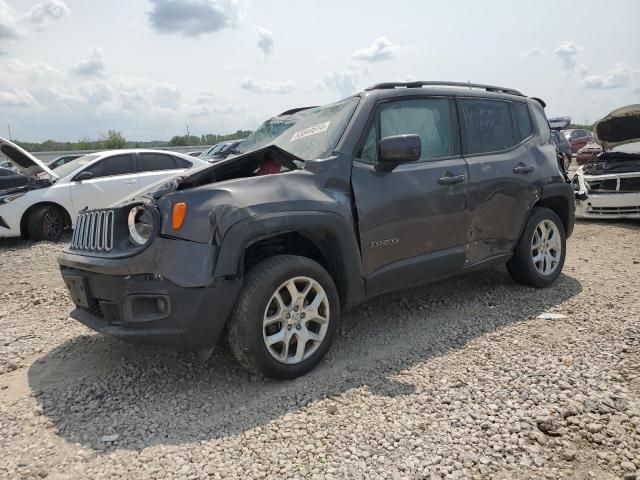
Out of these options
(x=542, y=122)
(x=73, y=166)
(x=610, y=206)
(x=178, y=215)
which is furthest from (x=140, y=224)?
(x=610, y=206)

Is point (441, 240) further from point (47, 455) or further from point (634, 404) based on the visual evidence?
point (47, 455)

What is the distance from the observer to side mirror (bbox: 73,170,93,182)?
8.60 metres

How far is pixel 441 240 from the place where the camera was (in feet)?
13.3

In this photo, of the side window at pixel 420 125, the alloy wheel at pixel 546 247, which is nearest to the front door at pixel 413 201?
the side window at pixel 420 125

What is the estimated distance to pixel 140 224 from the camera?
3.18 metres

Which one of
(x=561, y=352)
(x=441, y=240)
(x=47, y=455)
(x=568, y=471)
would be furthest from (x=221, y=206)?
(x=561, y=352)

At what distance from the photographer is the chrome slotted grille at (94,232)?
3.19 meters

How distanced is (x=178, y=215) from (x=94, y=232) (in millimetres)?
749

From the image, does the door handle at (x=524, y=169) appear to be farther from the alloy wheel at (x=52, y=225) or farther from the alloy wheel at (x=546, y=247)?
the alloy wheel at (x=52, y=225)

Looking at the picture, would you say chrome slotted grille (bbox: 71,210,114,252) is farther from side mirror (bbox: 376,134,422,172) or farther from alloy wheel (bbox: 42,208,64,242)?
alloy wheel (bbox: 42,208,64,242)

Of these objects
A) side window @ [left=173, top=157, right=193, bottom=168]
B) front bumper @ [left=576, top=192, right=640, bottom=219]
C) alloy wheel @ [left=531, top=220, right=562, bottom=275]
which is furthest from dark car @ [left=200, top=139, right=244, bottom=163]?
front bumper @ [left=576, top=192, right=640, bottom=219]

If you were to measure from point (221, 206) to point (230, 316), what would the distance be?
25.9 inches

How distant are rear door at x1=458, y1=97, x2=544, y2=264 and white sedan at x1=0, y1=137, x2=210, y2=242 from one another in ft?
16.3

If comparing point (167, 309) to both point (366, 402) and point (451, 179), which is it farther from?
point (451, 179)
